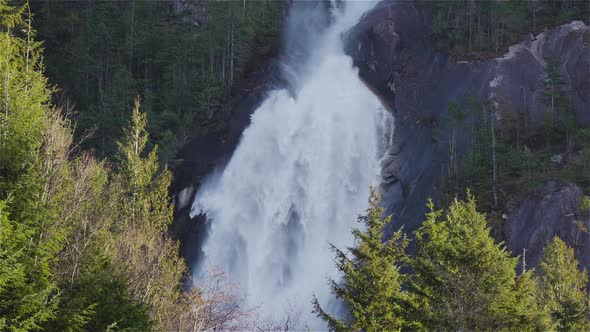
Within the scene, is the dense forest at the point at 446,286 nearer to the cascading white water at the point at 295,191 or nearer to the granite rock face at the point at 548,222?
the granite rock face at the point at 548,222

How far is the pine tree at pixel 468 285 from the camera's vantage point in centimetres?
1359

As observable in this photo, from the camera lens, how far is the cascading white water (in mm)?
35062

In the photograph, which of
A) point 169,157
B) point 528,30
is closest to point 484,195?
point 528,30

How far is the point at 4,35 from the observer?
13.0m

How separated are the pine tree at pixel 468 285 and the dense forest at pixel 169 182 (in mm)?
42

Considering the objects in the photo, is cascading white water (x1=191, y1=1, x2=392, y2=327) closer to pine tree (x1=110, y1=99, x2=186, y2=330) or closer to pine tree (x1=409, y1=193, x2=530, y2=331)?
pine tree (x1=110, y1=99, x2=186, y2=330)

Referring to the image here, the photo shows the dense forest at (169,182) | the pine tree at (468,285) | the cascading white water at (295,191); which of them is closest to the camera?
the dense forest at (169,182)

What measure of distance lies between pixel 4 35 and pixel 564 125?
34.8 m

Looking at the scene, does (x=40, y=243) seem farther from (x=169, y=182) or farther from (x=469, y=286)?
(x=169, y=182)

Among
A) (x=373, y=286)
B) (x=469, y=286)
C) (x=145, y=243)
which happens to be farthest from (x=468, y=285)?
(x=145, y=243)

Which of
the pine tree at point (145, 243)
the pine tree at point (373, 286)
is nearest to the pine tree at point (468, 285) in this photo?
the pine tree at point (373, 286)

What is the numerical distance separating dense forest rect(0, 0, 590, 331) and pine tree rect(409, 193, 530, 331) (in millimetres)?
42

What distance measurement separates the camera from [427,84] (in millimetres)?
44969

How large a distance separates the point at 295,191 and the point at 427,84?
14.8m
